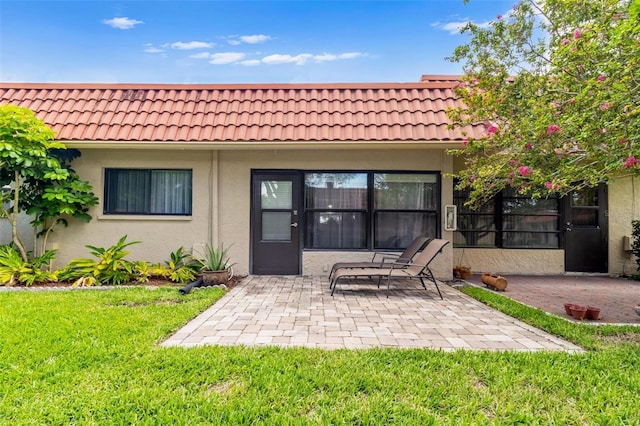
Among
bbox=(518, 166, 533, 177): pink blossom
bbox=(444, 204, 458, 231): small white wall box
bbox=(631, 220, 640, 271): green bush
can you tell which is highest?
bbox=(518, 166, 533, 177): pink blossom

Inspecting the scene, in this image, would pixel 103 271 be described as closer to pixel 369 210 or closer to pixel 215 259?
pixel 215 259

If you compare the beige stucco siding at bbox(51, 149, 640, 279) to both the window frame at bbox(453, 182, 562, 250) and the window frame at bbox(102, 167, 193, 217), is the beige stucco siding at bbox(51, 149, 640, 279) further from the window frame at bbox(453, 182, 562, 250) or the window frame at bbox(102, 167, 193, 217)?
the window frame at bbox(453, 182, 562, 250)

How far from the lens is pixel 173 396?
2.35 m

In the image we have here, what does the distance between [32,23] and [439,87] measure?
13800mm

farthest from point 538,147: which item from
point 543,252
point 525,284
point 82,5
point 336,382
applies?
point 82,5

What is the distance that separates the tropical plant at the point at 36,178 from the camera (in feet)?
19.2

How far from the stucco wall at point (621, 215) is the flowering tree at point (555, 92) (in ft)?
15.0

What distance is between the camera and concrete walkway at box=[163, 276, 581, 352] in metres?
3.40

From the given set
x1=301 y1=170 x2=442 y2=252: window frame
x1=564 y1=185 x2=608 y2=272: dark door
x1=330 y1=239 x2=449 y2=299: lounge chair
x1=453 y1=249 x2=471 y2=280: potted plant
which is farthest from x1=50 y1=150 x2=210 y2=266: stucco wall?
x1=564 y1=185 x2=608 y2=272: dark door

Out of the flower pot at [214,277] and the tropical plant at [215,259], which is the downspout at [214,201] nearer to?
the tropical plant at [215,259]

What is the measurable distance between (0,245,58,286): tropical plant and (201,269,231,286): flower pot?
2.86m

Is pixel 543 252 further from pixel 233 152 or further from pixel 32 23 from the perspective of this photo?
pixel 32 23

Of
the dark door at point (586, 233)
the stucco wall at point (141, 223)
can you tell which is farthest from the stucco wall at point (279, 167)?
the dark door at point (586, 233)

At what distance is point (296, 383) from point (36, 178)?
6.77m
